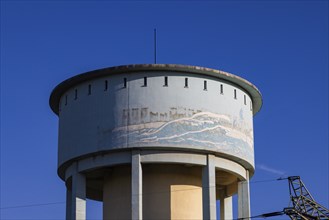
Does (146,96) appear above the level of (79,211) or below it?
above

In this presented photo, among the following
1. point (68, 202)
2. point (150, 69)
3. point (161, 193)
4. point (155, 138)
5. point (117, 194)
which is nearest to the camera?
point (155, 138)

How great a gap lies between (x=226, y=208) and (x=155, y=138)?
21.5 ft

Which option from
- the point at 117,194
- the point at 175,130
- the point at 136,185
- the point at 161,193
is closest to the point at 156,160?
the point at 136,185

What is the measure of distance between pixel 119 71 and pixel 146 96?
1.48 meters

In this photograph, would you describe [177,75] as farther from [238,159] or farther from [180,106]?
Answer: [238,159]

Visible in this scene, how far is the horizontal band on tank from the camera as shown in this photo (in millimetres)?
35969

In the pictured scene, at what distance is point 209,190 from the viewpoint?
36.2 m

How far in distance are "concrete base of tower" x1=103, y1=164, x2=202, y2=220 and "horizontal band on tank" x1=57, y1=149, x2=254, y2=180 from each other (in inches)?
44.8

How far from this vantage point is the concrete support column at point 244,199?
38375 millimetres

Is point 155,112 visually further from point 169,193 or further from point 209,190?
point 209,190

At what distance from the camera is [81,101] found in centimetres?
3772

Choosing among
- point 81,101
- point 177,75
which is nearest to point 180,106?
point 177,75

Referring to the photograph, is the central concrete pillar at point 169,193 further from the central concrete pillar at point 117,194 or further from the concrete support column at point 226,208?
the concrete support column at point 226,208

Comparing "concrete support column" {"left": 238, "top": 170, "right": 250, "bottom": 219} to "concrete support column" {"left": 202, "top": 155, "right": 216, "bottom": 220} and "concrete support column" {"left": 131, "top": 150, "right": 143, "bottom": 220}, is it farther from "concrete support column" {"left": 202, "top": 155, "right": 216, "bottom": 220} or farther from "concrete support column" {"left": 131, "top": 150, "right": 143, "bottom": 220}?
"concrete support column" {"left": 131, "top": 150, "right": 143, "bottom": 220}
